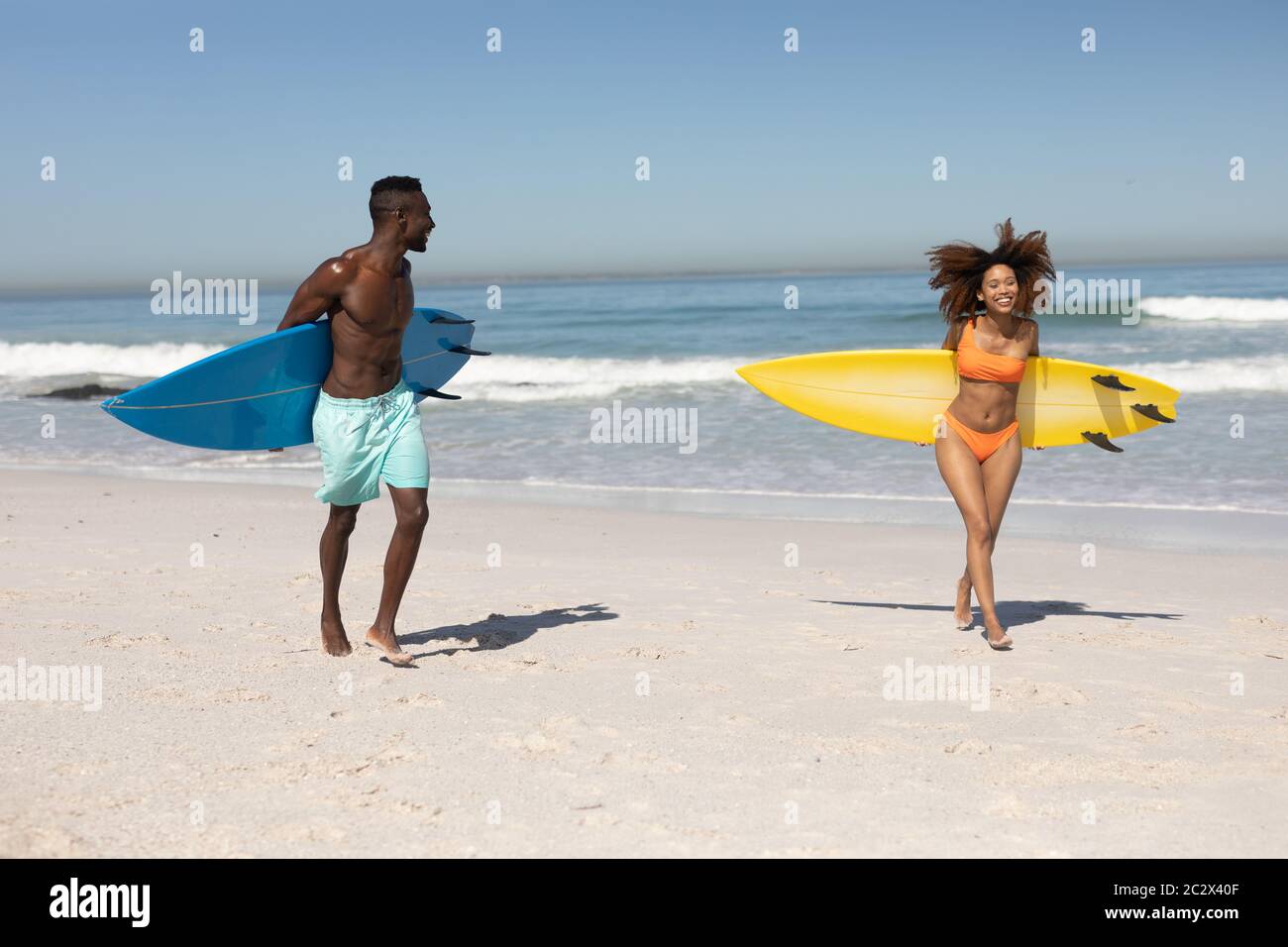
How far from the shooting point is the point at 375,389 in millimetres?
4367

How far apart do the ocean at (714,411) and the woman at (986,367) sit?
396 cm

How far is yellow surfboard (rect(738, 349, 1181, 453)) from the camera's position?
5715 millimetres

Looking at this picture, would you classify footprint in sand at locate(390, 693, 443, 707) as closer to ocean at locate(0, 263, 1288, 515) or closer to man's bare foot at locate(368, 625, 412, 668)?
man's bare foot at locate(368, 625, 412, 668)

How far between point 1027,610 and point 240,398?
12.7 feet

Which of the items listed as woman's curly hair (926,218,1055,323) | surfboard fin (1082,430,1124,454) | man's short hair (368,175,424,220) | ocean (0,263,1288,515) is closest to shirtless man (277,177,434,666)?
man's short hair (368,175,424,220)

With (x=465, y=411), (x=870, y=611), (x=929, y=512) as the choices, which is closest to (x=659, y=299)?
(x=465, y=411)

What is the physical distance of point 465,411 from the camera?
636 inches

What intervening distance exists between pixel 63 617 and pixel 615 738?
286 centimetres

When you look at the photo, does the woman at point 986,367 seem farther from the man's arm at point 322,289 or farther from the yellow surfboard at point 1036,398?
the man's arm at point 322,289

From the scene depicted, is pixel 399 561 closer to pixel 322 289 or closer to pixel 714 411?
pixel 322 289

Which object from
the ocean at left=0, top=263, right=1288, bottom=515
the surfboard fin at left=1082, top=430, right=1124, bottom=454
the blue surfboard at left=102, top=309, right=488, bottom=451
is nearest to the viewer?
the blue surfboard at left=102, top=309, right=488, bottom=451

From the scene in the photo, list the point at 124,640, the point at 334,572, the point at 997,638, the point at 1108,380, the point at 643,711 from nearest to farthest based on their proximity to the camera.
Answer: the point at 643,711
the point at 334,572
the point at 124,640
the point at 997,638
the point at 1108,380

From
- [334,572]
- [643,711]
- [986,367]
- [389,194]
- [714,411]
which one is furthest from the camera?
[714,411]

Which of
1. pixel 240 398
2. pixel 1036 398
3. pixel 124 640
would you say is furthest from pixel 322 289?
pixel 1036 398
